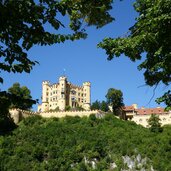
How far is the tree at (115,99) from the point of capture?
80125mm

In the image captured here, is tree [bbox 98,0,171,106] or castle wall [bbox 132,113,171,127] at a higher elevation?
castle wall [bbox 132,113,171,127]

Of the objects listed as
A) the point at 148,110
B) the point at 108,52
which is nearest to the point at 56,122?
the point at 148,110

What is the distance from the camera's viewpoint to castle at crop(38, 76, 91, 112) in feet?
311

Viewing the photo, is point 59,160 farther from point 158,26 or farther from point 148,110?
point 148,110

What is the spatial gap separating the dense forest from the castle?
122ft

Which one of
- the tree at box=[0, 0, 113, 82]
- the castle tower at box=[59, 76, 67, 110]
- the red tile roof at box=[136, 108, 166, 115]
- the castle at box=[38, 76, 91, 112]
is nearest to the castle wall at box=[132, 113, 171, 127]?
the red tile roof at box=[136, 108, 166, 115]

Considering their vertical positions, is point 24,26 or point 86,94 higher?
point 86,94

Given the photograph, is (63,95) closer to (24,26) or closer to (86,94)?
(86,94)

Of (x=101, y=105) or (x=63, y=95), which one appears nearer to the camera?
(x=101, y=105)

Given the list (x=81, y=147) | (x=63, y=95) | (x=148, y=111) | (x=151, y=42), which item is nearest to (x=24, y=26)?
(x=151, y=42)

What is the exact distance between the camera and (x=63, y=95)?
3711 inches

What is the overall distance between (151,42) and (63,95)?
83.0 m

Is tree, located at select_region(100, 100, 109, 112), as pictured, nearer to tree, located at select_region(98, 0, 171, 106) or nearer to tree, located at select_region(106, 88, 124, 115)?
tree, located at select_region(106, 88, 124, 115)

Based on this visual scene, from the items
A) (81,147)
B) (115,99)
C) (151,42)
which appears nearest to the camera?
(151,42)
